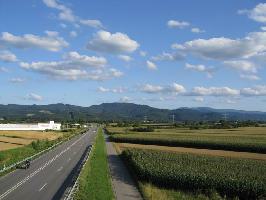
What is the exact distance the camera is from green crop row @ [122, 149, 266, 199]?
32312 mm

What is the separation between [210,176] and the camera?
117 ft

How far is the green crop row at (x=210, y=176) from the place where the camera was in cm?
3231

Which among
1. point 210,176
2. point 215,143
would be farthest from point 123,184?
point 215,143

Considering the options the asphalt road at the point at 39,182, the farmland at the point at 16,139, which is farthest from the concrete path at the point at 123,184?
the farmland at the point at 16,139

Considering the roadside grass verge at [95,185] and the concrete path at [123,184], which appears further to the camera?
the concrete path at [123,184]

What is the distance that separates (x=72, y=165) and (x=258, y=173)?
25850 mm

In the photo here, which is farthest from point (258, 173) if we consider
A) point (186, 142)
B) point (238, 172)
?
point (186, 142)

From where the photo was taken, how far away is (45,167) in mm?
53094

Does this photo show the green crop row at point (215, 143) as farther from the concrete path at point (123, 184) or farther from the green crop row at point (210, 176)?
the green crop row at point (210, 176)

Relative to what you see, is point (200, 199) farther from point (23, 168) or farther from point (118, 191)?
point (23, 168)

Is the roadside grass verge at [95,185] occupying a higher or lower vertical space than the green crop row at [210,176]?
lower

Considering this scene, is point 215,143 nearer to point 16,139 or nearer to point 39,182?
point 39,182

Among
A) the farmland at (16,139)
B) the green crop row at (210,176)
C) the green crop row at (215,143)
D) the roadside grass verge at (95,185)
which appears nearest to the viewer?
the roadside grass verge at (95,185)

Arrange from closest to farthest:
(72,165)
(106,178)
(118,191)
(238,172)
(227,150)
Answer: (118,191), (238,172), (106,178), (72,165), (227,150)
